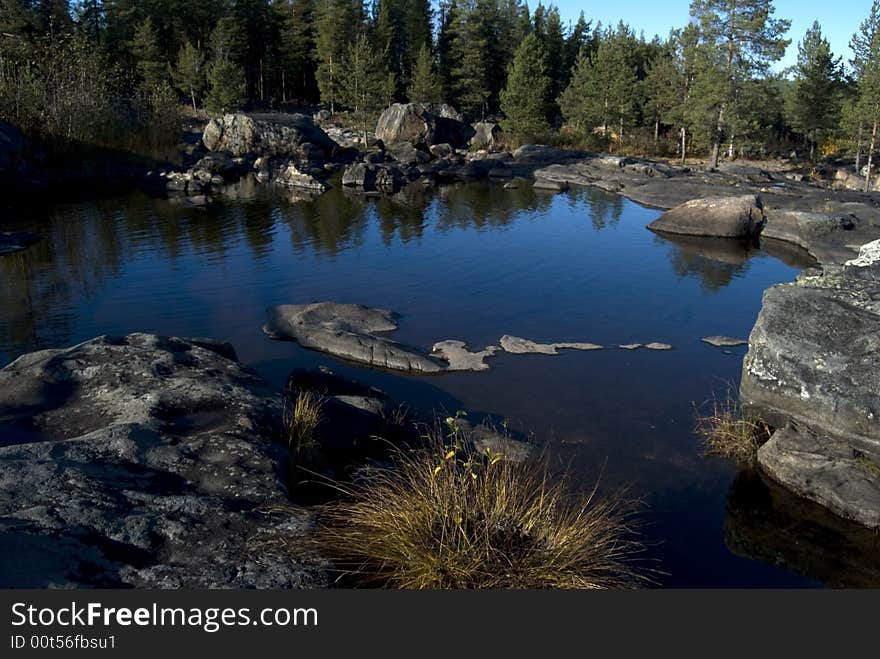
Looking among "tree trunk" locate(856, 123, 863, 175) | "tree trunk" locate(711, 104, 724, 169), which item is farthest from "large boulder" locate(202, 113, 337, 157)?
"tree trunk" locate(856, 123, 863, 175)

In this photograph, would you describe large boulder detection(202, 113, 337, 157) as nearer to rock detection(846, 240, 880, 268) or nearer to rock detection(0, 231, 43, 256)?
rock detection(0, 231, 43, 256)

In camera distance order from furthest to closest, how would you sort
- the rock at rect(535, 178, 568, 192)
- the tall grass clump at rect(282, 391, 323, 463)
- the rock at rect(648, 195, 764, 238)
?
the rock at rect(535, 178, 568, 192) < the rock at rect(648, 195, 764, 238) < the tall grass clump at rect(282, 391, 323, 463)

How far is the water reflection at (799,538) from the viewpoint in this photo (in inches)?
302

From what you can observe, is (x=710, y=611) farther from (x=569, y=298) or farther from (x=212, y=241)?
(x=212, y=241)

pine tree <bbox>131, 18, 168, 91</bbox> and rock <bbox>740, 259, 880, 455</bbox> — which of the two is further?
pine tree <bbox>131, 18, 168, 91</bbox>

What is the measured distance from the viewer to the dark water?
920cm

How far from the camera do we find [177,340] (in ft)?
32.0

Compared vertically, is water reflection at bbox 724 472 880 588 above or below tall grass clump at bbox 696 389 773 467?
below

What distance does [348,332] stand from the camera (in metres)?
14.2

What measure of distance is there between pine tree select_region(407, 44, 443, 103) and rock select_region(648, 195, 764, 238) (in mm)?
42991

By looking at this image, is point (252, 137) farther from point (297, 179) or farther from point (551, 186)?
point (551, 186)

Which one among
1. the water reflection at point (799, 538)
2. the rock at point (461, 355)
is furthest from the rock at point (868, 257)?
the rock at point (461, 355)

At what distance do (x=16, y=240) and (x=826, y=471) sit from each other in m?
22.5

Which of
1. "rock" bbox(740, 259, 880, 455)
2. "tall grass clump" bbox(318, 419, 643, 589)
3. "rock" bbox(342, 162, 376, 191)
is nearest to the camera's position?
"tall grass clump" bbox(318, 419, 643, 589)
